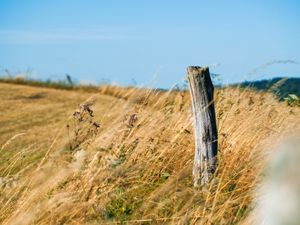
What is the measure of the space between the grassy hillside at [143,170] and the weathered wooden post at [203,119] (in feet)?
0.51

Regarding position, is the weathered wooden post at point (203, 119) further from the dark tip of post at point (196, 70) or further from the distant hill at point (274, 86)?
the distant hill at point (274, 86)

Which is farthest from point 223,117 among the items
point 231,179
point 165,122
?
point 231,179

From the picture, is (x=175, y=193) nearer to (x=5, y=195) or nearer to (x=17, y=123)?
(x=5, y=195)

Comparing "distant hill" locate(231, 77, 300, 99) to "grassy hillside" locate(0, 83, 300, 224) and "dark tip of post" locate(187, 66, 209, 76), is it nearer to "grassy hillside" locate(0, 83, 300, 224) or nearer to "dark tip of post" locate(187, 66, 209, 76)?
"grassy hillside" locate(0, 83, 300, 224)

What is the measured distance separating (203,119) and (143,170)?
69 centimetres

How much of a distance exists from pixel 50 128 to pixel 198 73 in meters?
9.10

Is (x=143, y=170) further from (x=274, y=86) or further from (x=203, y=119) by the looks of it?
(x=274, y=86)

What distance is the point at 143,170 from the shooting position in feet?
14.5

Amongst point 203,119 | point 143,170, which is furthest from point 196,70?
point 143,170

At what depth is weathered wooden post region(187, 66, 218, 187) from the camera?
435 centimetres

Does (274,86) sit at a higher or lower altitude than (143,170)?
higher

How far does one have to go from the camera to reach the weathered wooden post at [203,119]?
171 inches

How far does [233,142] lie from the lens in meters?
5.01

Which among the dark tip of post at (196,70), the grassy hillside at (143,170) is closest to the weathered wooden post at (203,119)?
the dark tip of post at (196,70)
